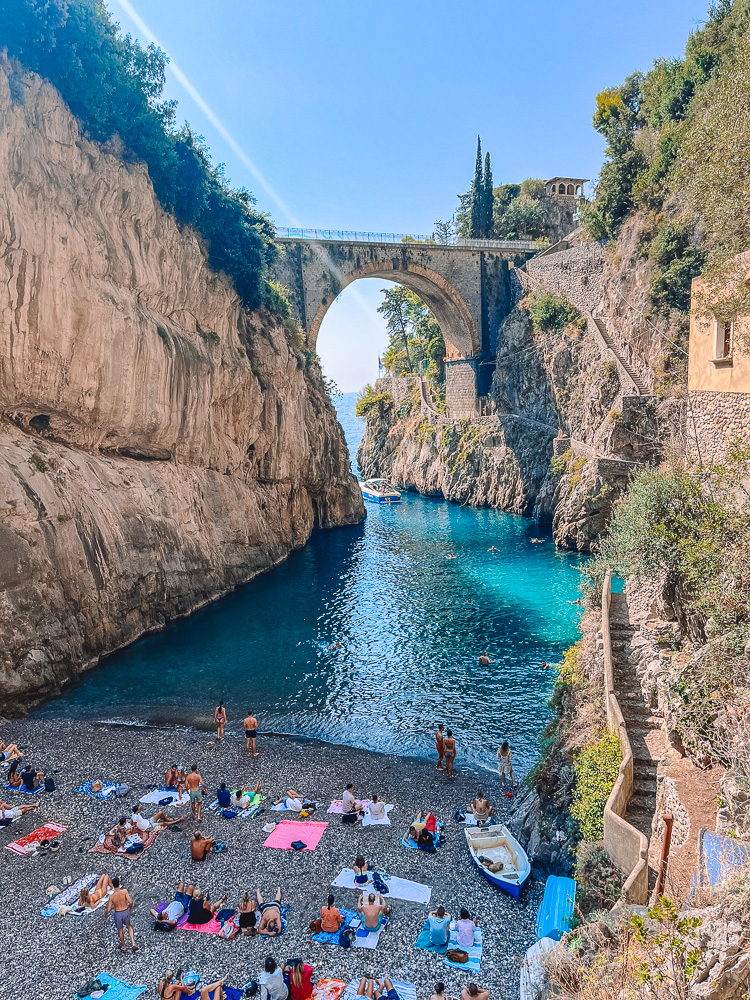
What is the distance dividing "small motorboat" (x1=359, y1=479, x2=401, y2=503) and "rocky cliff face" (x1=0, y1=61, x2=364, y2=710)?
75.4 feet

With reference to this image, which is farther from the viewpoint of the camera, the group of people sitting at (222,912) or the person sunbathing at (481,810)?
the person sunbathing at (481,810)

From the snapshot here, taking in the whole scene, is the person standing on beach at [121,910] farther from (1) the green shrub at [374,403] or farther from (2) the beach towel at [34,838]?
(1) the green shrub at [374,403]

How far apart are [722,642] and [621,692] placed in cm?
412

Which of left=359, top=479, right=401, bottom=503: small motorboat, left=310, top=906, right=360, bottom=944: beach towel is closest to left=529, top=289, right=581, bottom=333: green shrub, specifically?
left=359, top=479, right=401, bottom=503: small motorboat

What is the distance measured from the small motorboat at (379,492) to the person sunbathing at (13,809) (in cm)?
4443

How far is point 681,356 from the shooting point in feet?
108

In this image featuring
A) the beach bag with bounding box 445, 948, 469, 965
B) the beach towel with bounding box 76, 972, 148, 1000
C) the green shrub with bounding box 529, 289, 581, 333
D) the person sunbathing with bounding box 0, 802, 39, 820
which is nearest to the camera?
the beach towel with bounding box 76, 972, 148, 1000

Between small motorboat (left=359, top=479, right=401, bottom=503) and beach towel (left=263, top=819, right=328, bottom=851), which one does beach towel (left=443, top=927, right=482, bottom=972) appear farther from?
small motorboat (left=359, top=479, right=401, bottom=503)

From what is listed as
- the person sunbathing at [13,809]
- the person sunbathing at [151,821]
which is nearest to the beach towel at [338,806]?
the person sunbathing at [151,821]

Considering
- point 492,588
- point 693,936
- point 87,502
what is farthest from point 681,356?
point 693,936

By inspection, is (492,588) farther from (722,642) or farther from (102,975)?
(102,975)

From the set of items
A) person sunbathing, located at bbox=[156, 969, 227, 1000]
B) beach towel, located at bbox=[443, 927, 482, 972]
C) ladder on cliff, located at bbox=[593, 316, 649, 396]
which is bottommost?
beach towel, located at bbox=[443, 927, 482, 972]

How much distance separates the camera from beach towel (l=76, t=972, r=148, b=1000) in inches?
354

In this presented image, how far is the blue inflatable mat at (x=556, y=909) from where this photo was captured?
1009cm
